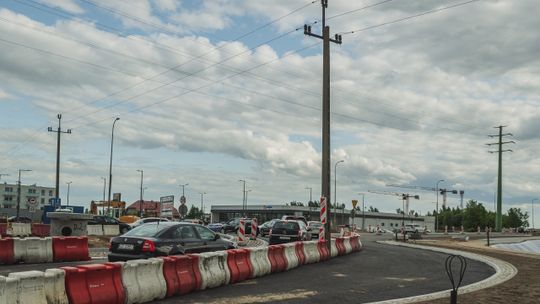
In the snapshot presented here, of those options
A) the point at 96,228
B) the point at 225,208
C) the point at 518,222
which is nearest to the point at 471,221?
the point at 518,222

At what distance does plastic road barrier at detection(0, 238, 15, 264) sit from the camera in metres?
16.4

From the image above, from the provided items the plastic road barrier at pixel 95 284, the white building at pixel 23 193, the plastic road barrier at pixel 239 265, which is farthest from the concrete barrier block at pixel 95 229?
the white building at pixel 23 193

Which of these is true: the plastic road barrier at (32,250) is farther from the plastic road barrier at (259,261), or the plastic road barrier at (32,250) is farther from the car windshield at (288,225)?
the car windshield at (288,225)

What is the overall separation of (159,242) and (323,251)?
8852 mm

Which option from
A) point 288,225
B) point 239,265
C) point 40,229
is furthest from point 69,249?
point 40,229

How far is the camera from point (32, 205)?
139 feet

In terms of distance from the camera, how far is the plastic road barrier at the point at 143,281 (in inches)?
410

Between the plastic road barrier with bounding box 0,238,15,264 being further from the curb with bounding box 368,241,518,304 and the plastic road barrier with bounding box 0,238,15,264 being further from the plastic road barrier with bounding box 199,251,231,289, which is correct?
the curb with bounding box 368,241,518,304

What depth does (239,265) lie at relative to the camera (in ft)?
47.4

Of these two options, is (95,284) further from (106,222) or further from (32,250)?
(106,222)

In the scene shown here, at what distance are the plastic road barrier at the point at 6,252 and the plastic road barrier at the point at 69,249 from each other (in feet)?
4.90

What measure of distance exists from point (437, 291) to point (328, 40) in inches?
595

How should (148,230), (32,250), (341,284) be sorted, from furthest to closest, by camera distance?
(32,250)
(148,230)
(341,284)

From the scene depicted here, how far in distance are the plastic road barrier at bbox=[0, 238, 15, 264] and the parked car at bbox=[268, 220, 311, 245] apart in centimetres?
1610
